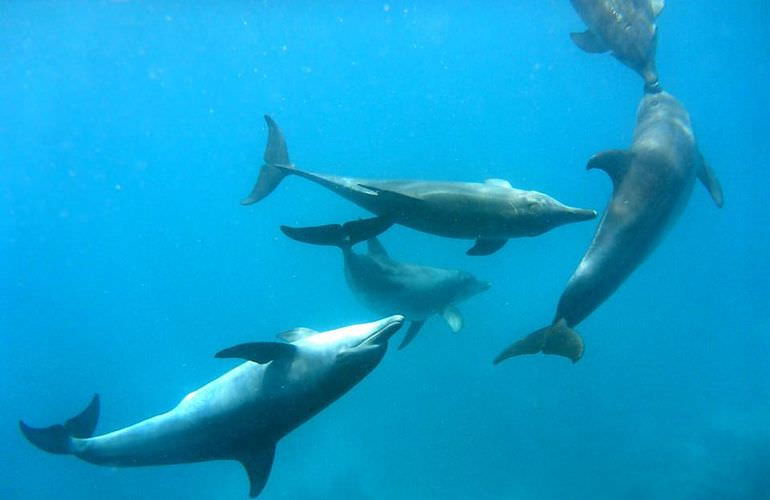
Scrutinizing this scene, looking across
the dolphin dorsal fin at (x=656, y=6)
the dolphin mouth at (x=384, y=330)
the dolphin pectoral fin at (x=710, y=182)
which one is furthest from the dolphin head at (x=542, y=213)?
the dolphin dorsal fin at (x=656, y=6)

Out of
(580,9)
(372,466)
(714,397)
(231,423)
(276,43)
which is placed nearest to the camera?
(231,423)

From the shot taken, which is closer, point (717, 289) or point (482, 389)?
point (482, 389)

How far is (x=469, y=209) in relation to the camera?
6.95m

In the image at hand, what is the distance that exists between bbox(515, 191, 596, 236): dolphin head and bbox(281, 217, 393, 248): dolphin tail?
163 centimetres

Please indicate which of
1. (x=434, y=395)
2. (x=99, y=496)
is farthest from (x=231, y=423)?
(x=99, y=496)

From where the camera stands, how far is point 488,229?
707 cm

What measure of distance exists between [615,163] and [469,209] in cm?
189

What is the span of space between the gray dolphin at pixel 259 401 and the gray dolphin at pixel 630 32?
21.6ft

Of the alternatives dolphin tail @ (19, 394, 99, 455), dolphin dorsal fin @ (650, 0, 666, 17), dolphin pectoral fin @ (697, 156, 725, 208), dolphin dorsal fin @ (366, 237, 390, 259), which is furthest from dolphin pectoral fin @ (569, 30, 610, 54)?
dolphin tail @ (19, 394, 99, 455)

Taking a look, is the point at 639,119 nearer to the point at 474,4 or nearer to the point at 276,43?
the point at 474,4

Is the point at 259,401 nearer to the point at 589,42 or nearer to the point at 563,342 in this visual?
the point at 563,342

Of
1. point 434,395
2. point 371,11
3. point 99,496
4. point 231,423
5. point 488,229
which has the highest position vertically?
point 371,11

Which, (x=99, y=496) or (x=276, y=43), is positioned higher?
(x=276, y=43)

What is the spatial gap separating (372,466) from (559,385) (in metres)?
9.46
